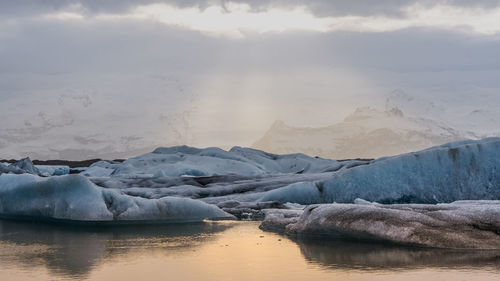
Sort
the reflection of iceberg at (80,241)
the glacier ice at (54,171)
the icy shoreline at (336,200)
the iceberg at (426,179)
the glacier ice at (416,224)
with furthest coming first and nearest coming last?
the glacier ice at (54,171)
the iceberg at (426,179)
the icy shoreline at (336,200)
the glacier ice at (416,224)
the reflection of iceberg at (80,241)

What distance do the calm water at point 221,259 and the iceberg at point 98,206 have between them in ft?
6.51

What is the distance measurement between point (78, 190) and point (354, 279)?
8.20 metres

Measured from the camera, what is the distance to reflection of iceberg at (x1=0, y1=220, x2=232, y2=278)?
8.00 meters

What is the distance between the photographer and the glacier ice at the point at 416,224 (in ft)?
29.2

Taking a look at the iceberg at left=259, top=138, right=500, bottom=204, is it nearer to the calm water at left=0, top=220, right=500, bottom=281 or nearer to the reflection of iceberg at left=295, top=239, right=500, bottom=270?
the calm water at left=0, top=220, right=500, bottom=281

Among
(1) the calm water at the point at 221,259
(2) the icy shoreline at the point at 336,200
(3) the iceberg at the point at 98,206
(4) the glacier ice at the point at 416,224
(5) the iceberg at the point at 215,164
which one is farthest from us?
(5) the iceberg at the point at 215,164

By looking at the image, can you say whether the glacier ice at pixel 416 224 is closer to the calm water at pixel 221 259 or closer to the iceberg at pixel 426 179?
the calm water at pixel 221 259

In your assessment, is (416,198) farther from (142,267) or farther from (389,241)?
(142,267)

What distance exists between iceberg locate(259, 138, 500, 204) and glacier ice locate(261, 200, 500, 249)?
16.3ft

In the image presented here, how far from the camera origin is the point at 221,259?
8047 millimetres

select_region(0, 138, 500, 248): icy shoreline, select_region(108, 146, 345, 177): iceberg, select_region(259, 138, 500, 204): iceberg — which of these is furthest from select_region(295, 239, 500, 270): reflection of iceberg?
select_region(108, 146, 345, 177): iceberg

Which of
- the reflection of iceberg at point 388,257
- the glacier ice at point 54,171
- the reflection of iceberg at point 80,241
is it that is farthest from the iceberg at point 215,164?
the reflection of iceberg at point 388,257

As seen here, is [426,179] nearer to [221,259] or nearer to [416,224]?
[416,224]

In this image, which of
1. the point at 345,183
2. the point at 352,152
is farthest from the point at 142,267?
the point at 352,152
